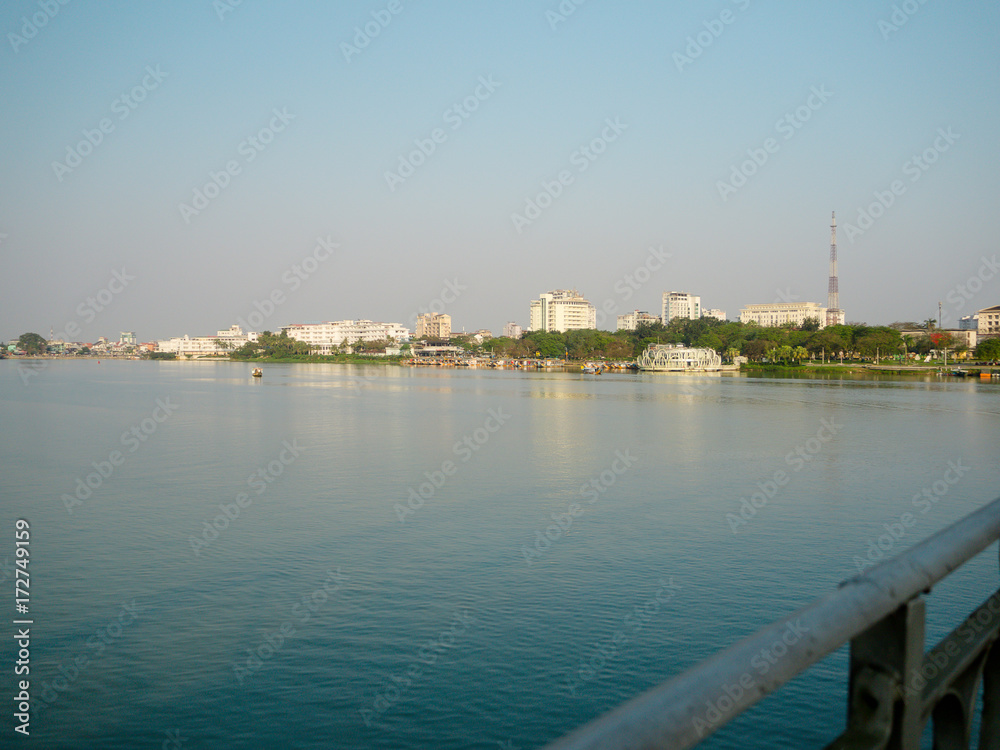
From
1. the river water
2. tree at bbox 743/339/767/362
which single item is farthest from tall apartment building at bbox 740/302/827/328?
the river water

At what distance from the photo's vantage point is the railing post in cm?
139

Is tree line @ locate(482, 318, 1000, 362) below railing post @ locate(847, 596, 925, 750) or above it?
above

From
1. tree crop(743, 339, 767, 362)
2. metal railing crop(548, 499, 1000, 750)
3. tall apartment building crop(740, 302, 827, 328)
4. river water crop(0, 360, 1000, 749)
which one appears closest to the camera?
metal railing crop(548, 499, 1000, 750)

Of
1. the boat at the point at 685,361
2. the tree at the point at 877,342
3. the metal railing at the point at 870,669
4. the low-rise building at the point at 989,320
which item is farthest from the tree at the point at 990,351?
the metal railing at the point at 870,669

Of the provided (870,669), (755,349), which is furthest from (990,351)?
(870,669)

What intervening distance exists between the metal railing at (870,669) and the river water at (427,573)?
5.13 metres

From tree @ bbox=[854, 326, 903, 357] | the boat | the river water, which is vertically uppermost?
tree @ bbox=[854, 326, 903, 357]

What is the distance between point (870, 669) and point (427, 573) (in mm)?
9472

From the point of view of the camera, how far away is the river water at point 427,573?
6.82 meters

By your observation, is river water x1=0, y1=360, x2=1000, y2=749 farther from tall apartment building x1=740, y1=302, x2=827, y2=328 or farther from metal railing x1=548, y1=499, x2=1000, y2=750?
A: tall apartment building x1=740, y1=302, x2=827, y2=328

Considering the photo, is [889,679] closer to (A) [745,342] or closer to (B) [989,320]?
(A) [745,342]

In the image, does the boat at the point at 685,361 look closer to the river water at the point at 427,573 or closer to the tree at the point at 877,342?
the tree at the point at 877,342

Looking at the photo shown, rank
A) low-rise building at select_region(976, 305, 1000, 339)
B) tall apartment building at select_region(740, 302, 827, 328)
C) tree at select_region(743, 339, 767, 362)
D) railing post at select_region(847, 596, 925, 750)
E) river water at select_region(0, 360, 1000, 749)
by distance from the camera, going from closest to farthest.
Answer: railing post at select_region(847, 596, 925, 750) → river water at select_region(0, 360, 1000, 749) → tree at select_region(743, 339, 767, 362) → low-rise building at select_region(976, 305, 1000, 339) → tall apartment building at select_region(740, 302, 827, 328)

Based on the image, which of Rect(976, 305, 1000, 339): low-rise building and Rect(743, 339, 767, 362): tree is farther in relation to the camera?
Rect(976, 305, 1000, 339): low-rise building
